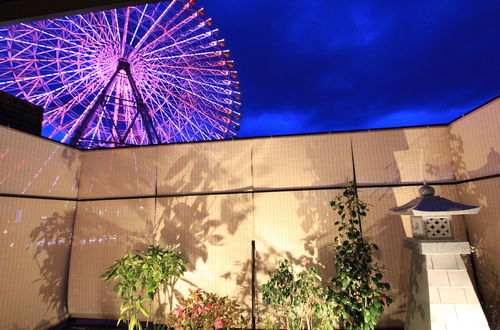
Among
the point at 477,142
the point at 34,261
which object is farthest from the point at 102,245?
the point at 477,142

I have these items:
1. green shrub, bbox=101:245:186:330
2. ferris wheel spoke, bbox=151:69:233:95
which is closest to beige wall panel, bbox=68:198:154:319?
green shrub, bbox=101:245:186:330

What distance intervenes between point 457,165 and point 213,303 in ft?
9.50

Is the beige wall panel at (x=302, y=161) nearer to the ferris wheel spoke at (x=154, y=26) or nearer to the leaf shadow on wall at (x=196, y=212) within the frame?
the leaf shadow on wall at (x=196, y=212)

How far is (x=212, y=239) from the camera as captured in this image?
2947 millimetres

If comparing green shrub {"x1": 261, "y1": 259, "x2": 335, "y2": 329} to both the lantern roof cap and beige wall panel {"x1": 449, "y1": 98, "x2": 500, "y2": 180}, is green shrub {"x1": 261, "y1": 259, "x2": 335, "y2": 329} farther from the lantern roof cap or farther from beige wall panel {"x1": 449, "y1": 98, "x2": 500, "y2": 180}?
beige wall panel {"x1": 449, "y1": 98, "x2": 500, "y2": 180}

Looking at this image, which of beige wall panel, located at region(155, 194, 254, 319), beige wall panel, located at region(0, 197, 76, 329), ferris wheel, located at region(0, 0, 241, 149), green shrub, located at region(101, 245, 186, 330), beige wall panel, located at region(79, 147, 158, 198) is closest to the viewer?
green shrub, located at region(101, 245, 186, 330)

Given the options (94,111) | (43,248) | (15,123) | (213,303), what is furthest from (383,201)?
(94,111)

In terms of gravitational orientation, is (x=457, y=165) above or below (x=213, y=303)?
above

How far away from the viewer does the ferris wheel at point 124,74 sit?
6.71 m

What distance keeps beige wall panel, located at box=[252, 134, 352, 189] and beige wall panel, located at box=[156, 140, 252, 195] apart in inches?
7.0

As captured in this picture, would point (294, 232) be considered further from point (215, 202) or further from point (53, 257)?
point (53, 257)

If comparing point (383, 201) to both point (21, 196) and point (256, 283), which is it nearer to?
point (256, 283)

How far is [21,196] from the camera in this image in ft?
8.89

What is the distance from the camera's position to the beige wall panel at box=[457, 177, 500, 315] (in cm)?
215
